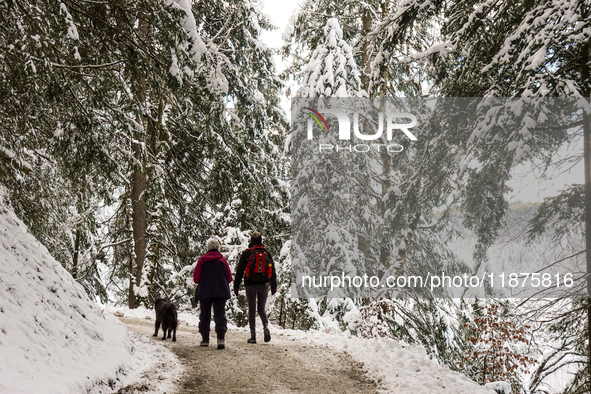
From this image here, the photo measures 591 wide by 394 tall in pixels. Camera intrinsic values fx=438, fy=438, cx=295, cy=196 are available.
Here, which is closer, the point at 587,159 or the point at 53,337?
the point at 53,337

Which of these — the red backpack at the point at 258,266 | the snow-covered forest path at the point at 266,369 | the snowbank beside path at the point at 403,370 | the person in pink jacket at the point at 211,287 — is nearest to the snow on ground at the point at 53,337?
the snow-covered forest path at the point at 266,369

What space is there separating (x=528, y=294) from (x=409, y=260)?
132 inches

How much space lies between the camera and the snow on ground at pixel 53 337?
4.09m

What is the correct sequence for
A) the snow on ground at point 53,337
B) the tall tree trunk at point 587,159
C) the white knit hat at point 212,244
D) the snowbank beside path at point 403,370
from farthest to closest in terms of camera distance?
the white knit hat at point 212,244 → the tall tree trunk at point 587,159 → the snowbank beside path at point 403,370 → the snow on ground at point 53,337

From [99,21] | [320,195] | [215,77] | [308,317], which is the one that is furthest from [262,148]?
[99,21]

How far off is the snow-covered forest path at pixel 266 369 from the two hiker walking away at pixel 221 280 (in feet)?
1.39

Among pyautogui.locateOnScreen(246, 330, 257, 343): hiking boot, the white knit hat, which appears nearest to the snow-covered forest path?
pyautogui.locateOnScreen(246, 330, 257, 343): hiking boot

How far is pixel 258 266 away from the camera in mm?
7805

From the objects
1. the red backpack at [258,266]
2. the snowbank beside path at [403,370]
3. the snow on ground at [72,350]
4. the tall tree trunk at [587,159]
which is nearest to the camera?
the snow on ground at [72,350]

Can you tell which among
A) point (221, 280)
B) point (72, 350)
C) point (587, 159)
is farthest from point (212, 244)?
point (587, 159)

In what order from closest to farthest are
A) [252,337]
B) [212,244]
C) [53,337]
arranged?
1. [53,337]
2. [212,244]
3. [252,337]

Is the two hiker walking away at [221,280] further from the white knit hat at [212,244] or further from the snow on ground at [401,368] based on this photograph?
the snow on ground at [401,368]

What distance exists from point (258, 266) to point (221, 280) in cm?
72

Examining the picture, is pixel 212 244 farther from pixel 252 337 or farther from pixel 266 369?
pixel 266 369
